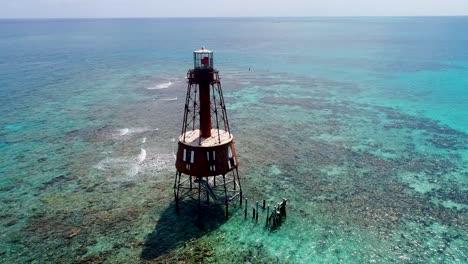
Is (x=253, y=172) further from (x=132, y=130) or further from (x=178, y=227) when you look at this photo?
(x=132, y=130)

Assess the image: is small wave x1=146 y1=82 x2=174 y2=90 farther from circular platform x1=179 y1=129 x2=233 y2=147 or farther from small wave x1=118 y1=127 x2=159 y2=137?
circular platform x1=179 y1=129 x2=233 y2=147

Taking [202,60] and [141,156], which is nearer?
[202,60]

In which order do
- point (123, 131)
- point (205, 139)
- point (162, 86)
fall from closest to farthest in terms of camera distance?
point (205, 139)
point (123, 131)
point (162, 86)

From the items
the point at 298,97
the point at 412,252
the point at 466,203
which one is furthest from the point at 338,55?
the point at 412,252

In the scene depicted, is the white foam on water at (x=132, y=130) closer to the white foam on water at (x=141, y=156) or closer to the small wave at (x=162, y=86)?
the white foam on water at (x=141, y=156)

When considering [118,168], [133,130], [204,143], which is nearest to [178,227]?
[204,143]

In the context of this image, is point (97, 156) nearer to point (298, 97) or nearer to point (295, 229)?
point (295, 229)
